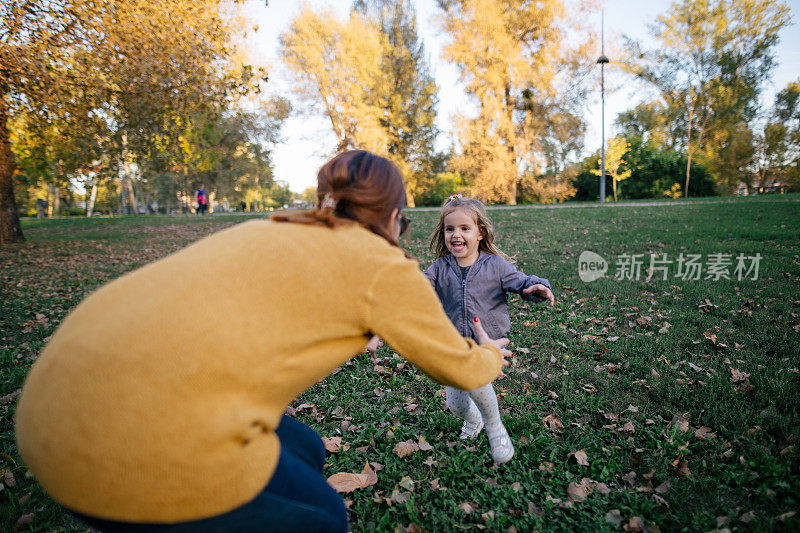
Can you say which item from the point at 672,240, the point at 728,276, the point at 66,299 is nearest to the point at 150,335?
the point at 66,299

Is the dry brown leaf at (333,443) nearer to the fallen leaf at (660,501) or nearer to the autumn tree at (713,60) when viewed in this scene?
the fallen leaf at (660,501)

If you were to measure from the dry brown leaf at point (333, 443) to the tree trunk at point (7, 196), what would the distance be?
13.8 metres

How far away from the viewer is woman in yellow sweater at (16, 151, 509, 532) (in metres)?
1.14

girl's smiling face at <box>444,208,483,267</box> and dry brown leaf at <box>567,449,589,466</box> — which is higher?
girl's smiling face at <box>444,208,483,267</box>

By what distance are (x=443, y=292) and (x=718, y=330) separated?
393 cm

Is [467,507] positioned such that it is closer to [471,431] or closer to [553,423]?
[471,431]

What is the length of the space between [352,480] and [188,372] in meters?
2.23

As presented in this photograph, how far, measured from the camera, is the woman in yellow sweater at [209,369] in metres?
1.14

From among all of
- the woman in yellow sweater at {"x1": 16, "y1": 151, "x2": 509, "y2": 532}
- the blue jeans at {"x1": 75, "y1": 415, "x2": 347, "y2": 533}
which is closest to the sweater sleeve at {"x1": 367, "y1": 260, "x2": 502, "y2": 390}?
the woman in yellow sweater at {"x1": 16, "y1": 151, "x2": 509, "y2": 532}

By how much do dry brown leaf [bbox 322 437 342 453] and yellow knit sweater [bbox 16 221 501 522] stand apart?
7.13 ft

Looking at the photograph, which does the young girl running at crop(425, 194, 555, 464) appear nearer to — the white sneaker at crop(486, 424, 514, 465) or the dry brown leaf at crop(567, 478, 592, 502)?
the white sneaker at crop(486, 424, 514, 465)

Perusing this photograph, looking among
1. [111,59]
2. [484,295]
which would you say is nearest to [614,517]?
[484,295]

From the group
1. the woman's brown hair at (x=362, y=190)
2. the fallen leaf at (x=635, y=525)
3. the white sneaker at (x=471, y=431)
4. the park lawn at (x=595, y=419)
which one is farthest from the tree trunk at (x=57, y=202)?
the fallen leaf at (x=635, y=525)

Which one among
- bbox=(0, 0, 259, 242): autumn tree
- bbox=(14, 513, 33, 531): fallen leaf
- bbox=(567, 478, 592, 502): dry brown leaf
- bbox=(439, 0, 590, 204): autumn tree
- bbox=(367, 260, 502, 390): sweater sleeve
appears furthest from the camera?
bbox=(439, 0, 590, 204): autumn tree
